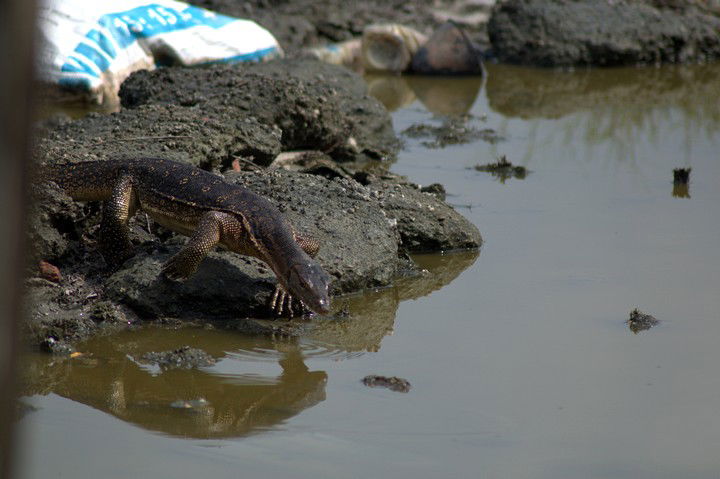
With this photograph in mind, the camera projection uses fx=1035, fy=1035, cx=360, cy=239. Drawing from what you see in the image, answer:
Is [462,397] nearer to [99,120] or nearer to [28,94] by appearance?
[28,94]

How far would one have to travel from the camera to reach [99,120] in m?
7.69

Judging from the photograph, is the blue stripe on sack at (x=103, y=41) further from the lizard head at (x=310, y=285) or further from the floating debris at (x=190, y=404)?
the floating debris at (x=190, y=404)

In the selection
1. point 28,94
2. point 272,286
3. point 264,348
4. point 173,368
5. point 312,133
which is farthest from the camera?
point 312,133

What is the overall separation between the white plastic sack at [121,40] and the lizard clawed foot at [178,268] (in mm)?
4681

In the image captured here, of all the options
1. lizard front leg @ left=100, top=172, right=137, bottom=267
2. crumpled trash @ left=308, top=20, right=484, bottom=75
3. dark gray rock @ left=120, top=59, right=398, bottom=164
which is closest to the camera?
lizard front leg @ left=100, top=172, right=137, bottom=267

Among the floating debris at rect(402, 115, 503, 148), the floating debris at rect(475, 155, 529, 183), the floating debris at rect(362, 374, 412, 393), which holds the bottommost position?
the floating debris at rect(362, 374, 412, 393)

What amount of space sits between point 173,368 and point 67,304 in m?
0.93

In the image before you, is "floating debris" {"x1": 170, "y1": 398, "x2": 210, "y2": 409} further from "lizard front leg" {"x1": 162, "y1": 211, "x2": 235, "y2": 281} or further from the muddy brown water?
"lizard front leg" {"x1": 162, "y1": 211, "x2": 235, "y2": 281}

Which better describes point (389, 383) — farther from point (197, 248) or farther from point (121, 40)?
point (121, 40)

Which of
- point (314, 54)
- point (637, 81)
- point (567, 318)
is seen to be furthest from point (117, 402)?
point (637, 81)

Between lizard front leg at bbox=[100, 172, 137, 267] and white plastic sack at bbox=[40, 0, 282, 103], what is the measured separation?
4.05 meters

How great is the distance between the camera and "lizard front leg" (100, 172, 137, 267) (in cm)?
605

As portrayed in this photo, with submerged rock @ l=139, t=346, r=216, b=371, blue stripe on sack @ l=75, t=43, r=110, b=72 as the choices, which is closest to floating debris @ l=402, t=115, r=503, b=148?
blue stripe on sack @ l=75, t=43, r=110, b=72

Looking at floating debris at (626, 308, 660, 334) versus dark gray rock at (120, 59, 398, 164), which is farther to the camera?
dark gray rock at (120, 59, 398, 164)
